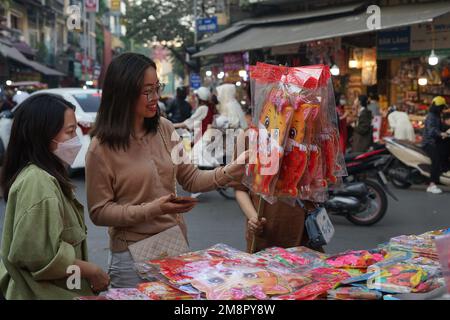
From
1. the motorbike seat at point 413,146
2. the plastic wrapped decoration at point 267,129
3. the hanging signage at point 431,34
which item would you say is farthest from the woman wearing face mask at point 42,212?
the hanging signage at point 431,34

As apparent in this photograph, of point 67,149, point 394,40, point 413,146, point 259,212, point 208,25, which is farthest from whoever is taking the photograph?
point 208,25

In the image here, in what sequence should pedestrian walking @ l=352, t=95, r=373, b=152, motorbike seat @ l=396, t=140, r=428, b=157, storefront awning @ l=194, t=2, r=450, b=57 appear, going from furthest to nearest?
pedestrian walking @ l=352, t=95, r=373, b=152 → storefront awning @ l=194, t=2, r=450, b=57 → motorbike seat @ l=396, t=140, r=428, b=157

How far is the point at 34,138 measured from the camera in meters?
2.49

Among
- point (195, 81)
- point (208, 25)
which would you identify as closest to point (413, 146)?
point (208, 25)

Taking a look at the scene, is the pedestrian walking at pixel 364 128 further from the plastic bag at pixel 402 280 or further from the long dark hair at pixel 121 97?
the plastic bag at pixel 402 280

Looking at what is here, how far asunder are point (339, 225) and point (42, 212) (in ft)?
19.8

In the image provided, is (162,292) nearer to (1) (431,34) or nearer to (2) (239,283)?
(2) (239,283)

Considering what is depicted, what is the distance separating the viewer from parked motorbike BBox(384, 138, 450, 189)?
33.4ft

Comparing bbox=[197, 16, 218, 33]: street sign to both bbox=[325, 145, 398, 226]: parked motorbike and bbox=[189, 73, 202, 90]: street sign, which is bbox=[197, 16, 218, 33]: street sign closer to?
bbox=[189, 73, 202, 90]: street sign

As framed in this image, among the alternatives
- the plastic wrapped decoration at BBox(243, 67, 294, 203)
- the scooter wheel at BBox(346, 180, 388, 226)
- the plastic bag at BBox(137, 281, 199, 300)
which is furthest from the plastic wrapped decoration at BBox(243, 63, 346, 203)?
the scooter wheel at BBox(346, 180, 388, 226)

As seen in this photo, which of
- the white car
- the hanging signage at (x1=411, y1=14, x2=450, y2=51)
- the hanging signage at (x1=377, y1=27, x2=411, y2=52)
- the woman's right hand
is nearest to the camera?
the woman's right hand

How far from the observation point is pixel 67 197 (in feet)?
8.48

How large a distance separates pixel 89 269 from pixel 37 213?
14.0 inches
